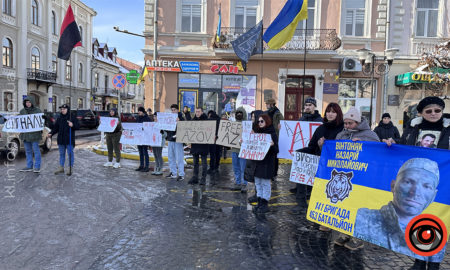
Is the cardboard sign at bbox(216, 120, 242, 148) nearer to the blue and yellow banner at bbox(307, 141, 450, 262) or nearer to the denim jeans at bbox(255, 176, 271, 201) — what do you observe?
the denim jeans at bbox(255, 176, 271, 201)

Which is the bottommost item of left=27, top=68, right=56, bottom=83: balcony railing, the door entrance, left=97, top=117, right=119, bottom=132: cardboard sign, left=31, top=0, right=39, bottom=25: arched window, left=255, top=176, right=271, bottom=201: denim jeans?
left=255, top=176, right=271, bottom=201: denim jeans

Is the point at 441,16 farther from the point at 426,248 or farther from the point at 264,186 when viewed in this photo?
the point at 426,248

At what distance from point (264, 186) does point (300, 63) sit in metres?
12.8

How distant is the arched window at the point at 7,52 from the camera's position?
30362 millimetres

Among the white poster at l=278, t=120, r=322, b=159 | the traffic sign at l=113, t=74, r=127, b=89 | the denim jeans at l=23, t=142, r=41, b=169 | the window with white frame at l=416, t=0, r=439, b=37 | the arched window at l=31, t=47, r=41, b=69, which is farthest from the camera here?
the arched window at l=31, t=47, r=41, b=69

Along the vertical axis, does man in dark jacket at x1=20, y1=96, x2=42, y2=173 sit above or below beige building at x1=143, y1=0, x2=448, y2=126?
below

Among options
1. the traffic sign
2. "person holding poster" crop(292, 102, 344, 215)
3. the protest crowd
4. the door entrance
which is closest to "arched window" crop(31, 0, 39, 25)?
the traffic sign

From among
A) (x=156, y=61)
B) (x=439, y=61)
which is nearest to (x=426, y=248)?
(x=439, y=61)

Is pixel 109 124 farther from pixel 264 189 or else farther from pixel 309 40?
pixel 309 40

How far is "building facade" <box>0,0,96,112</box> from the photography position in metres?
30.5

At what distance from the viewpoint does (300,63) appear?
17.4 meters

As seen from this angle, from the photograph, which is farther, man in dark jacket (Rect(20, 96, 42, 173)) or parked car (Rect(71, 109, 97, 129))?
parked car (Rect(71, 109, 97, 129))

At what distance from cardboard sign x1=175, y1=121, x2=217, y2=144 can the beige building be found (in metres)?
9.24

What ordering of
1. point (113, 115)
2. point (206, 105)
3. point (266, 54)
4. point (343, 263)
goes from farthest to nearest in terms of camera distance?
point (206, 105), point (266, 54), point (113, 115), point (343, 263)
